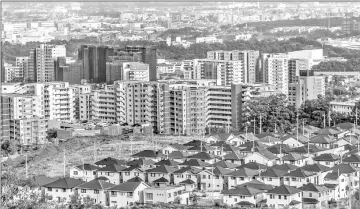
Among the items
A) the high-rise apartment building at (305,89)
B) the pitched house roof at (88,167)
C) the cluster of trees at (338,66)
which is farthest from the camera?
the cluster of trees at (338,66)

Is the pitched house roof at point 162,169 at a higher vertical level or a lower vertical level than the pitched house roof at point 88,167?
higher

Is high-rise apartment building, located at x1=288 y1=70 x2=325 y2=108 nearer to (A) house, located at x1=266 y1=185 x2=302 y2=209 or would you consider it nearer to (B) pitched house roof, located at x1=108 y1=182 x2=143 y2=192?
(B) pitched house roof, located at x1=108 y1=182 x2=143 y2=192

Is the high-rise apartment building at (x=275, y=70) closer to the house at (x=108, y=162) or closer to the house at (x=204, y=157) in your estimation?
the house at (x=204, y=157)

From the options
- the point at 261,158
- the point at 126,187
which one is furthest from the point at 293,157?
the point at 126,187

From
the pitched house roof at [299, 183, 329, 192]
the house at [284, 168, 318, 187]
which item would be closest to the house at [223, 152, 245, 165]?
the house at [284, 168, 318, 187]

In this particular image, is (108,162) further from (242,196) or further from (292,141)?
(292,141)

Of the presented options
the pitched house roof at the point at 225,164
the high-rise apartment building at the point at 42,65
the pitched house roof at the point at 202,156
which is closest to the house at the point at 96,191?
the pitched house roof at the point at 225,164

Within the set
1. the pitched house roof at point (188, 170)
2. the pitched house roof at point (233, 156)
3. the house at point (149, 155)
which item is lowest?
the house at point (149, 155)
